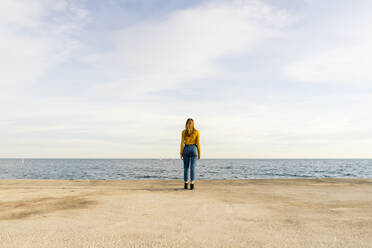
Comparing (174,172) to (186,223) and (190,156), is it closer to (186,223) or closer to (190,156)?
(190,156)

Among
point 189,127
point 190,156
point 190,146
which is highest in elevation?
point 189,127

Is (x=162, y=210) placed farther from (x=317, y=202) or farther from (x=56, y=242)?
(x=317, y=202)

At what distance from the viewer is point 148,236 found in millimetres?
3141

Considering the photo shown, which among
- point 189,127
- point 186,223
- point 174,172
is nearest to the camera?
point 186,223

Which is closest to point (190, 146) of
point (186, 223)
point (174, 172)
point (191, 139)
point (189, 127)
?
point (191, 139)

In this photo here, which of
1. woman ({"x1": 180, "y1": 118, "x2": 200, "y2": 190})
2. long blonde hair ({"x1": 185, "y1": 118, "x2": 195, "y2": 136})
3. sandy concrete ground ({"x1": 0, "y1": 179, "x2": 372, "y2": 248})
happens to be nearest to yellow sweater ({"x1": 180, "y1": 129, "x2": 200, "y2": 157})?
woman ({"x1": 180, "y1": 118, "x2": 200, "y2": 190})

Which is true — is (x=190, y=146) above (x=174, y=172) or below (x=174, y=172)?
above

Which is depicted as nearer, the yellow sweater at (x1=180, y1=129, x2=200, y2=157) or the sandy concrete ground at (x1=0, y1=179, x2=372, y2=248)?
the sandy concrete ground at (x1=0, y1=179, x2=372, y2=248)

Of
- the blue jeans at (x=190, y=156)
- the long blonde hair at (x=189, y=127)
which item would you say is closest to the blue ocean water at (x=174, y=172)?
the blue jeans at (x=190, y=156)

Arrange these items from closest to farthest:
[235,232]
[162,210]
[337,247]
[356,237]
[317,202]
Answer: [337,247]
[356,237]
[235,232]
[162,210]
[317,202]

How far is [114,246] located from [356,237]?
282cm

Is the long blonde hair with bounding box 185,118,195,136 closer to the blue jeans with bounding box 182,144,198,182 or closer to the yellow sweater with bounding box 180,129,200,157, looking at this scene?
the yellow sweater with bounding box 180,129,200,157

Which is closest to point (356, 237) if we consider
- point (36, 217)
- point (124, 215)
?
point (124, 215)

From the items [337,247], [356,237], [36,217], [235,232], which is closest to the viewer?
[337,247]
